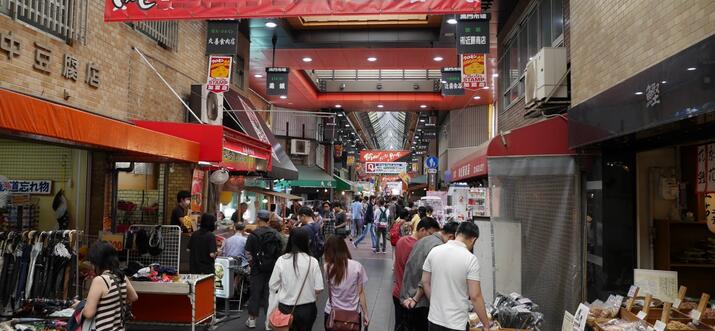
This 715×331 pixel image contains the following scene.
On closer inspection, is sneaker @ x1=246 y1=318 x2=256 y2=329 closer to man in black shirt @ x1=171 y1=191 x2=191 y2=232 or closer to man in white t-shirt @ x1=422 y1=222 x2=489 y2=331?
man in black shirt @ x1=171 y1=191 x2=191 y2=232

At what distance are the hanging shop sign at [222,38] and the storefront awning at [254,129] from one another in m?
2.06

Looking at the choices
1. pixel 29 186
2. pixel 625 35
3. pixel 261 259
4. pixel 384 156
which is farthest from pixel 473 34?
pixel 384 156

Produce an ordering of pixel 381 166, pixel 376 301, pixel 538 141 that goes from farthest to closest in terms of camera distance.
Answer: pixel 381 166, pixel 376 301, pixel 538 141

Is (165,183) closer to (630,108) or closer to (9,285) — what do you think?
(9,285)

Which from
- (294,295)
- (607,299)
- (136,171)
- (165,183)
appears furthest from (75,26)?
(607,299)

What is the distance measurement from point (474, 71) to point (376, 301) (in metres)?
6.39

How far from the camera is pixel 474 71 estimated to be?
548 inches

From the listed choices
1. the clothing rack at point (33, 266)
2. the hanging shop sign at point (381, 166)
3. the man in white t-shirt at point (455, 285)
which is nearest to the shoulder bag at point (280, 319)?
the man in white t-shirt at point (455, 285)

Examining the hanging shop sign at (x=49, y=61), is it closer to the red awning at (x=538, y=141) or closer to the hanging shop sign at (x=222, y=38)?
the hanging shop sign at (x=222, y=38)

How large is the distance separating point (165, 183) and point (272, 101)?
49.3ft

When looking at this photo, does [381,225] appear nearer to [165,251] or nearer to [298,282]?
[165,251]

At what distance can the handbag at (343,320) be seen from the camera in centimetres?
554

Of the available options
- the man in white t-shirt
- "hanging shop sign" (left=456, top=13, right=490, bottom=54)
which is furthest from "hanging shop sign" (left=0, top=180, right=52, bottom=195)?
"hanging shop sign" (left=456, top=13, right=490, bottom=54)

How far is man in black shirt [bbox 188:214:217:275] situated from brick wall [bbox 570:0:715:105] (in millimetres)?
5535
